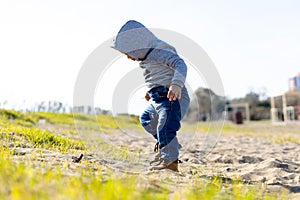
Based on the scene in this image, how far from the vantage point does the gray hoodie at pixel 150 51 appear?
3135mm

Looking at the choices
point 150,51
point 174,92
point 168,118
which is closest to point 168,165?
point 168,118

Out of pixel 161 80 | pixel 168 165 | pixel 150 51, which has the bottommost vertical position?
pixel 168 165

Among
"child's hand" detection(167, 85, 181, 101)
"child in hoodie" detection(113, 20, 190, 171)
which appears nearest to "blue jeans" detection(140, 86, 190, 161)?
"child in hoodie" detection(113, 20, 190, 171)

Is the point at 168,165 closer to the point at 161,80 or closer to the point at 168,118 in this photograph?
the point at 168,118

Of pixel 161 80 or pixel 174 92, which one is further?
pixel 161 80

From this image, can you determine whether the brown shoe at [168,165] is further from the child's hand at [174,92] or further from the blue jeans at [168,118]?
the child's hand at [174,92]

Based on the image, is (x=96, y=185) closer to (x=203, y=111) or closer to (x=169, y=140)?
(x=169, y=140)

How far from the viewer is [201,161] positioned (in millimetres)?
4195

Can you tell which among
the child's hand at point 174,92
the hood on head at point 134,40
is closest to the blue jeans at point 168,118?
the child's hand at point 174,92

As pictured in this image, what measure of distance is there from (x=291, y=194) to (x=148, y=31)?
5.40 feet

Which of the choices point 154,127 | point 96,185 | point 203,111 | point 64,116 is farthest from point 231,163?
point 203,111

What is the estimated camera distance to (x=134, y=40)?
3.19m

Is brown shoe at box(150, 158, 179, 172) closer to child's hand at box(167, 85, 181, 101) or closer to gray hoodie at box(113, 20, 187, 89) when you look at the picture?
child's hand at box(167, 85, 181, 101)

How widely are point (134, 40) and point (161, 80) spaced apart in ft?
1.29
